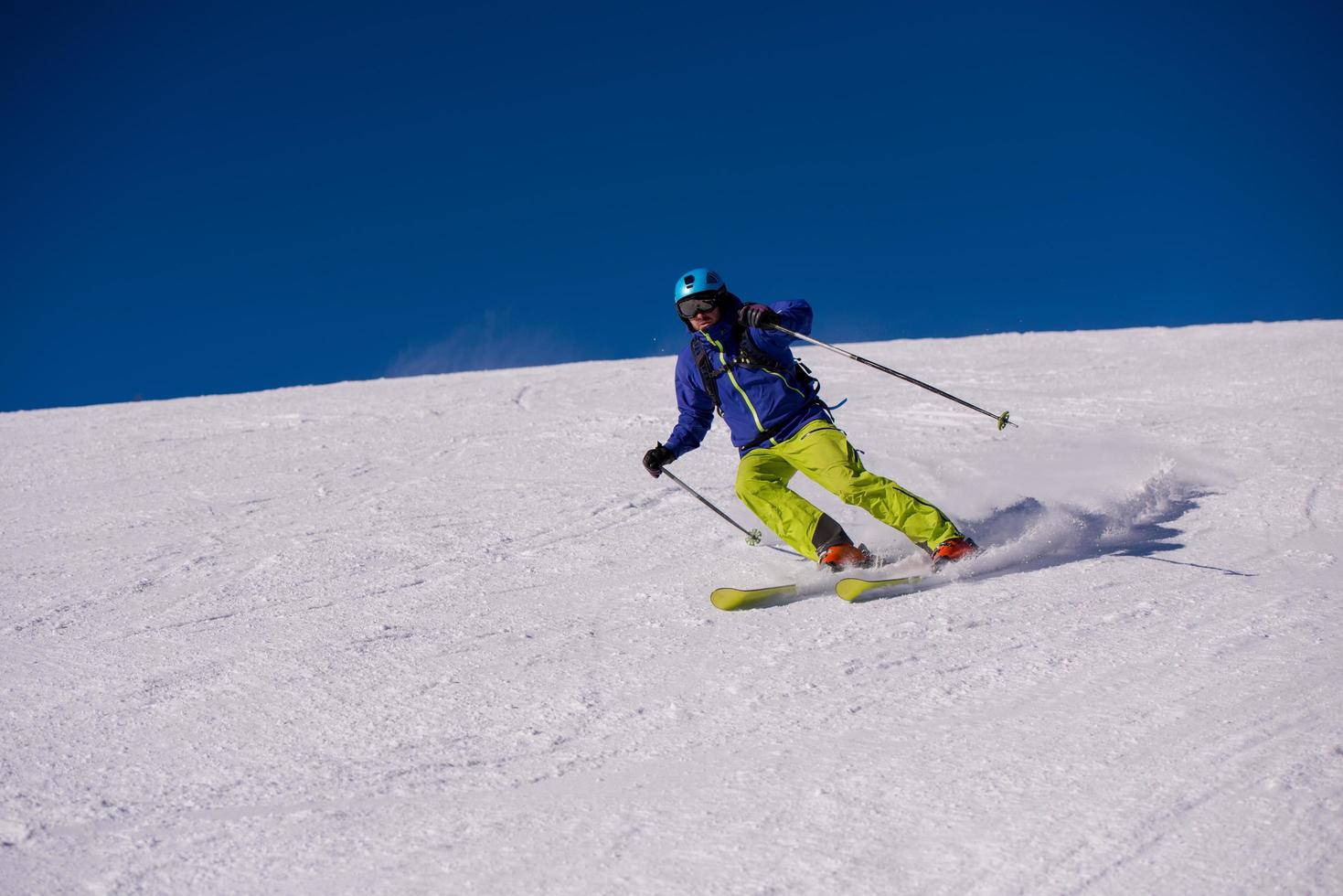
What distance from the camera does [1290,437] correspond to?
870 centimetres

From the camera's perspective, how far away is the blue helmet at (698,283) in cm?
560

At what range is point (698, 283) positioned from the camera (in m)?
5.61

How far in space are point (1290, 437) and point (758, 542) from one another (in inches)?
220

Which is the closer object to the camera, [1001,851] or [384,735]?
[1001,851]

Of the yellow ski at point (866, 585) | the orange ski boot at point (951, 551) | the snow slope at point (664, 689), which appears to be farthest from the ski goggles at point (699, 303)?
the orange ski boot at point (951, 551)

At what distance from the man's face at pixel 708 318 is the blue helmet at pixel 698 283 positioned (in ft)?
0.38

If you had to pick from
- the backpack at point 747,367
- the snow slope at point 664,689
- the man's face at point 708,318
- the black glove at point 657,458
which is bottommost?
the snow slope at point 664,689

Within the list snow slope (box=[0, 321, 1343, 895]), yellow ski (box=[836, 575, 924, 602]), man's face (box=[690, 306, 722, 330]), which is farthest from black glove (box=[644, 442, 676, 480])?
yellow ski (box=[836, 575, 924, 602])

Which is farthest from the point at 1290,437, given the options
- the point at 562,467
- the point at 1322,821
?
the point at 1322,821

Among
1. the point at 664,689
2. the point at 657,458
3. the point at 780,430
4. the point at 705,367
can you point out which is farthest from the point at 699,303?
the point at 664,689

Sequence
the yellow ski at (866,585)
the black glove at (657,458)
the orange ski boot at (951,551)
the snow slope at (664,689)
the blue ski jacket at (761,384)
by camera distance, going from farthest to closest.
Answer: the black glove at (657,458) < the blue ski jacket at (761,384) < the orange ski boot at (951,551) < the yellow ski at (866,585) < the snow slope at (664,689)

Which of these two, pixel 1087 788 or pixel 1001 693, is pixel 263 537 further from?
pixel 1087 788

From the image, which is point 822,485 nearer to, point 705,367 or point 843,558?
point 843,558

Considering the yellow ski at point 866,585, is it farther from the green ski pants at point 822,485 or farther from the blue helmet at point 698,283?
the blue helmet at point 698,283
